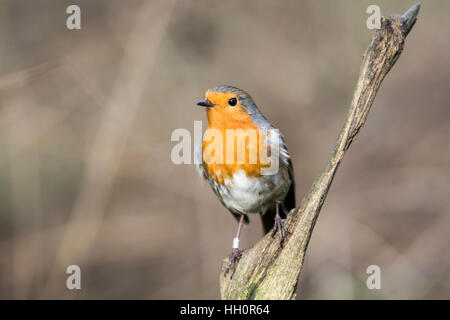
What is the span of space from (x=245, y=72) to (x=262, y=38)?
473mm

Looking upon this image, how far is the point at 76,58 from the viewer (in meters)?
6.34

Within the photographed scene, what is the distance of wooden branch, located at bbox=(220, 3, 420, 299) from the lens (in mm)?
2846

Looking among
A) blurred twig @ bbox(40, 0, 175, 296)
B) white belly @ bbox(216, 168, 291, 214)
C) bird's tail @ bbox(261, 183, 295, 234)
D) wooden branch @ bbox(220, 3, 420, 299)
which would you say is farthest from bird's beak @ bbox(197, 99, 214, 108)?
blurred twig @ bbox(40, 0, 175, 296)

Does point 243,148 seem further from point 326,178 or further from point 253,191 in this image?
point 326,178

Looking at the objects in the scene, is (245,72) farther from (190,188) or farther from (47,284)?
(47,284)

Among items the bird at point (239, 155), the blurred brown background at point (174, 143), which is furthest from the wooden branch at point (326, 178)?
the blurred brown background at point (174, 143)

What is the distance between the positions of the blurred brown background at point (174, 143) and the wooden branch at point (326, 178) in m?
2.94

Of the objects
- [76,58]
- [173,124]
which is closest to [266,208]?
[173,124]

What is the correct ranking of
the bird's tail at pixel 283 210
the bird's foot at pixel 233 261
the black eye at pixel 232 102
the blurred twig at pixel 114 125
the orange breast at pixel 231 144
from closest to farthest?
the bird's foot at pixel 233 261 → the orange breast at pixel 231 144 → the black eye at pixel 232 102 → the bird's tail at pixel 283 210 → the blurred twig at pixel 114 125

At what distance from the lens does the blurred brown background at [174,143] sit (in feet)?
19.6

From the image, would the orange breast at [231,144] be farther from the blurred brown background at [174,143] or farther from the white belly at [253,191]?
the blurred brown background at [174,143]

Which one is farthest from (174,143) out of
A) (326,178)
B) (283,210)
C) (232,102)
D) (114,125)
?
(326,178)

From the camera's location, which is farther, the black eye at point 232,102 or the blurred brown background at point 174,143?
the blurred brown background at point 174,143

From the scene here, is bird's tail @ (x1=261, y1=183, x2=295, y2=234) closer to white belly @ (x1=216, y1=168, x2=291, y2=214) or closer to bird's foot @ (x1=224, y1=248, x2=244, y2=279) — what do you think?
white belly @ (x1=216, y1=168, x2=291, y2=214)
